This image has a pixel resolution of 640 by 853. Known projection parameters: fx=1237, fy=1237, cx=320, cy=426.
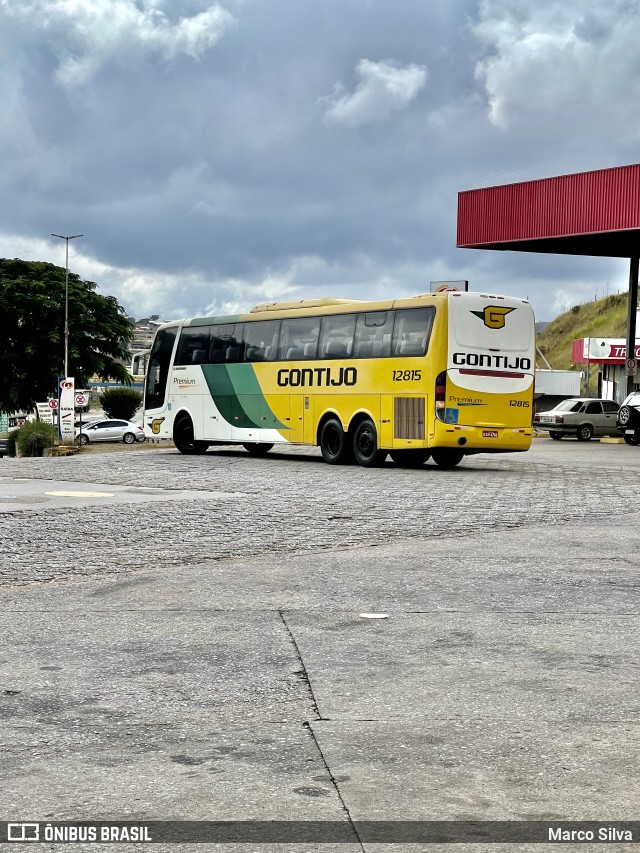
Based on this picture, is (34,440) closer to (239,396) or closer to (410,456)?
(239,396)

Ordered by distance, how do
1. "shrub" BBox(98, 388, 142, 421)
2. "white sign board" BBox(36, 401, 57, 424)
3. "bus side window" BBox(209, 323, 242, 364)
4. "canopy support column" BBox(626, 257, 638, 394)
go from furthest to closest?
"shrub" BBox(98, 388, 142, 421)
"white sign board" BBox(36, 401, 57, 424)
"canopy support column" BBox(626, 257, 638, 394)
"bus side window" BBox(209, 323, 242, 364)

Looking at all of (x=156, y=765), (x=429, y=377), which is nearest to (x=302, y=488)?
(x=429, y=377)

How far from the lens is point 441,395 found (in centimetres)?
2527

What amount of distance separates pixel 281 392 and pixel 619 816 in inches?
1008

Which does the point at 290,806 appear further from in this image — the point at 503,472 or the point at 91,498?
the point at 503,472

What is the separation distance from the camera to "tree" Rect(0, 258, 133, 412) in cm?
7031

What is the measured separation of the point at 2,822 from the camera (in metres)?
4.09

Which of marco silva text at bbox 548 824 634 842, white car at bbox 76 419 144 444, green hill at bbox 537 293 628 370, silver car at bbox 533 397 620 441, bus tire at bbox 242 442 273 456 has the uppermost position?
green hill at bbox 537 293 628 370

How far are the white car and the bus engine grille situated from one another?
36.3 metres

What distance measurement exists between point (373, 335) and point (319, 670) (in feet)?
67.6

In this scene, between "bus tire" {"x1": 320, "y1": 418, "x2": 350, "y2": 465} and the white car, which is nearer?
"bus tire" {"x1": 320, "y1": 418, "x2": 350, "y2": 465}

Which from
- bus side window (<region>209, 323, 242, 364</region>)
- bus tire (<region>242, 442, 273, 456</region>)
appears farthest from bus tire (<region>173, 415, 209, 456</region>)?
bus side window (<region>209, 323, 242, 364</region>)

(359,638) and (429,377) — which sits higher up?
(429,377)

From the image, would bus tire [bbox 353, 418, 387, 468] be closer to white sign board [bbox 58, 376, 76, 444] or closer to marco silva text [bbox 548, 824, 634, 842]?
marco silva text [bbox 548, 824, 634, 842]
